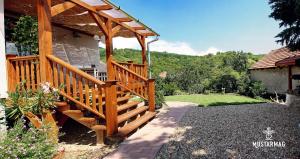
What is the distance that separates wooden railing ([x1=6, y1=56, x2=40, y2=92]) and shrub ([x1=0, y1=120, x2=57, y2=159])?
1615 millimetres

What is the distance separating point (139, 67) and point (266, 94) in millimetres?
12081

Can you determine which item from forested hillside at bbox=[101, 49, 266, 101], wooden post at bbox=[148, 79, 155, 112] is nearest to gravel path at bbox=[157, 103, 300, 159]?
wooden post at bbox=[148, 79, 155, 112]

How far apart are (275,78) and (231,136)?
1408 centimetres

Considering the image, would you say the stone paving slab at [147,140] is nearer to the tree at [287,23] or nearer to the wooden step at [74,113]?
the wooden step at [74,113]

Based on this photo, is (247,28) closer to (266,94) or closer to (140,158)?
(266,94)

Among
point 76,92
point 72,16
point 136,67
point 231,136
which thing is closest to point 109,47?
point 72,16

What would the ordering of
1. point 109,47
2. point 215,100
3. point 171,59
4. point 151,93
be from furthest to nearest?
point 171,59, point 215,100, point 151,93, point 109,47

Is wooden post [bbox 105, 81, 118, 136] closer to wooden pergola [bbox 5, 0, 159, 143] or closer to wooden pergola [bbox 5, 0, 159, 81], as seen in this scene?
wooden pergola [bbox 5, 0, 159, 143]

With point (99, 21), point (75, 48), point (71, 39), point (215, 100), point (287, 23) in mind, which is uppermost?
point (287, 23)

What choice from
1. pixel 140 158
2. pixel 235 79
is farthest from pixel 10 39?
pixel 235 79

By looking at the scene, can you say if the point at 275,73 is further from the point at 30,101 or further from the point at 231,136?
the point at 30,101

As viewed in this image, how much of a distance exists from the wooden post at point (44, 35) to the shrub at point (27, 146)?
4.88 feet

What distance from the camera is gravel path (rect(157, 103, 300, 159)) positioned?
4266mm

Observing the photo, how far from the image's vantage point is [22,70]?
5102 millimetres
